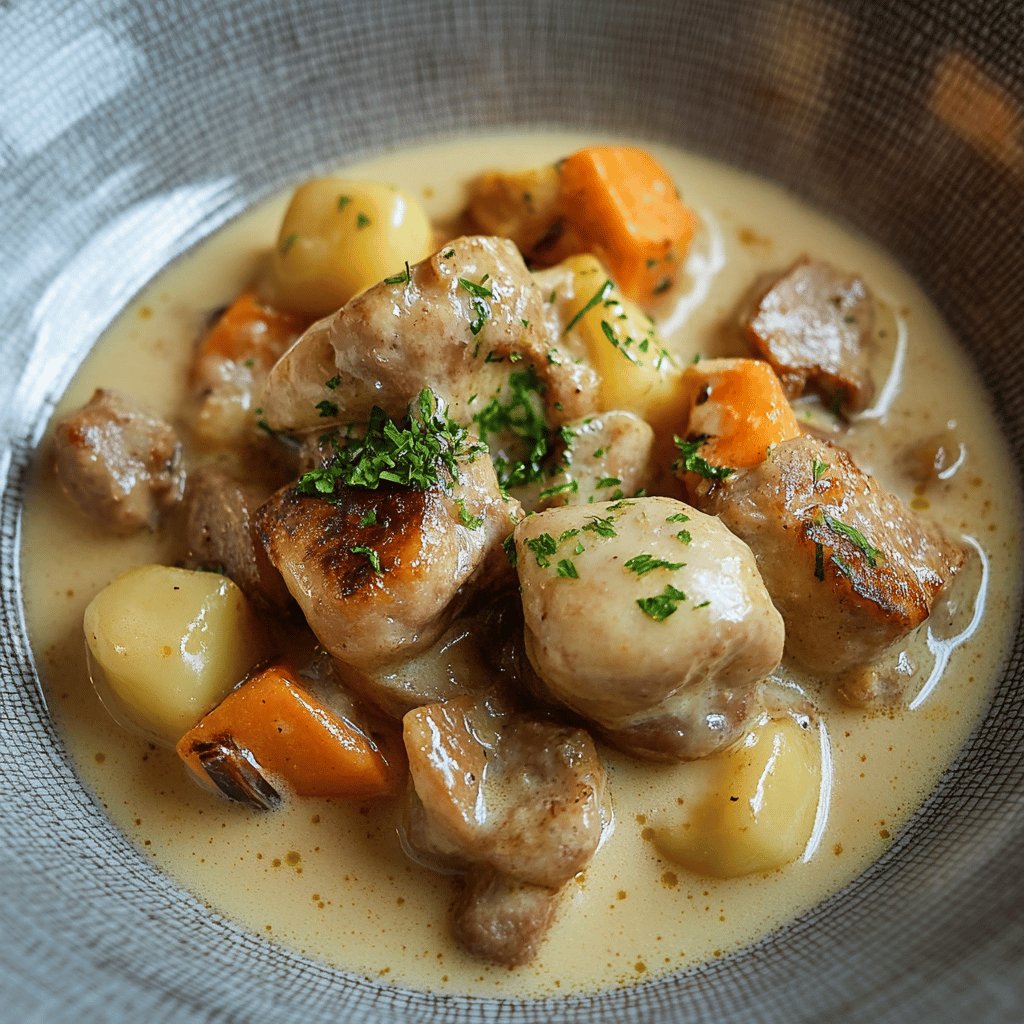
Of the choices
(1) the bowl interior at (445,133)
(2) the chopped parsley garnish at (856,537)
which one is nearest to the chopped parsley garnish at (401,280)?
(2) the chopped parsley garnish at (856,537)

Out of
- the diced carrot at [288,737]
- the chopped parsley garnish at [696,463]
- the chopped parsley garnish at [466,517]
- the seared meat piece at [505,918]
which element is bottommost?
the seared meat piece at [505,918]

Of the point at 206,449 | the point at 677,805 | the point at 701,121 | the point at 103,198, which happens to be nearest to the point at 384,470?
the point at 206,449

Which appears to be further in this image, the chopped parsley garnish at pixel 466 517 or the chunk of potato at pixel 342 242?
the chunk of potato at pixel 342 242

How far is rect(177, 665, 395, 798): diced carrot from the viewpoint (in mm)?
2510

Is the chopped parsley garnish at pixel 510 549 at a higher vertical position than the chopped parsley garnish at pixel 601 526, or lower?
lower

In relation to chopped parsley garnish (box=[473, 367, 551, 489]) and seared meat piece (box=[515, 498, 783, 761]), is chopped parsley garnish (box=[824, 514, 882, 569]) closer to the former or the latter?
seared meat piece (box=[515, 498, 783, 761])

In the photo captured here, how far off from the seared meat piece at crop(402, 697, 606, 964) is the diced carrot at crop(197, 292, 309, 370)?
1.30 meters

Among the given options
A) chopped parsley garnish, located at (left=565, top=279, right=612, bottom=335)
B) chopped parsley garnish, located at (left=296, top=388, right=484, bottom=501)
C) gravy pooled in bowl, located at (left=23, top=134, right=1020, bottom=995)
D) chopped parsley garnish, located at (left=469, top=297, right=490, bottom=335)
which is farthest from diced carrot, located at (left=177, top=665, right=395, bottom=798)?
chopped parsley garnish, located at (left=565, top=279, right=612, bottom=335)

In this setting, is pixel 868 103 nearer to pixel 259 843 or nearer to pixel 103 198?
pixel 103 198

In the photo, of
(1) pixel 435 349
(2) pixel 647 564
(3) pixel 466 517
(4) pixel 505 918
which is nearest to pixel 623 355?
(1) pixel 435 349

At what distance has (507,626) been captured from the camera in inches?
104

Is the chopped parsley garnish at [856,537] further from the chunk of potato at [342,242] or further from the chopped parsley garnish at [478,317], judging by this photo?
the chunk of potato at [342,242]

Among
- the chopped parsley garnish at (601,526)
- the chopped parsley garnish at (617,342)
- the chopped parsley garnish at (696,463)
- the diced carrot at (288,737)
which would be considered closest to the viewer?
the chopped parsley garnish at (601,526)

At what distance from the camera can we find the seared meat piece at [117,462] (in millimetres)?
2875
